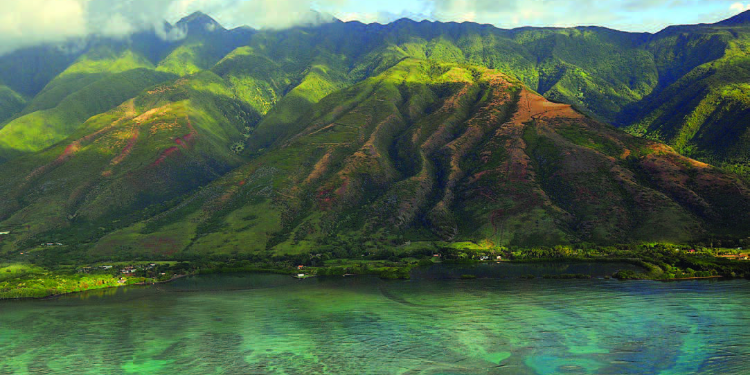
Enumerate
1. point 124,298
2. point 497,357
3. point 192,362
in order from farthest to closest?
point 124,298, point 192,362, point 497,357

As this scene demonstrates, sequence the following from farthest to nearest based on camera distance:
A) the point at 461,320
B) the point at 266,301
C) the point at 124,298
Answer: the point at 124,298
the point at 266,301
the point at 461,320

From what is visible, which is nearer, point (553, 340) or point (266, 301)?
point (553, 340)

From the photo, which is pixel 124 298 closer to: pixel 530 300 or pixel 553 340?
pixel 530 300

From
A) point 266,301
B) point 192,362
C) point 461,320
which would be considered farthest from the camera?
point 266,301

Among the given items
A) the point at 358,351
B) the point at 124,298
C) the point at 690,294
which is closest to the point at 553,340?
the point at 358,351

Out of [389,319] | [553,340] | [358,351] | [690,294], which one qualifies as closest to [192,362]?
[358,351]

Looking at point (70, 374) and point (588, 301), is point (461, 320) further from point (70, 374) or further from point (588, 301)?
point (70, 374)
